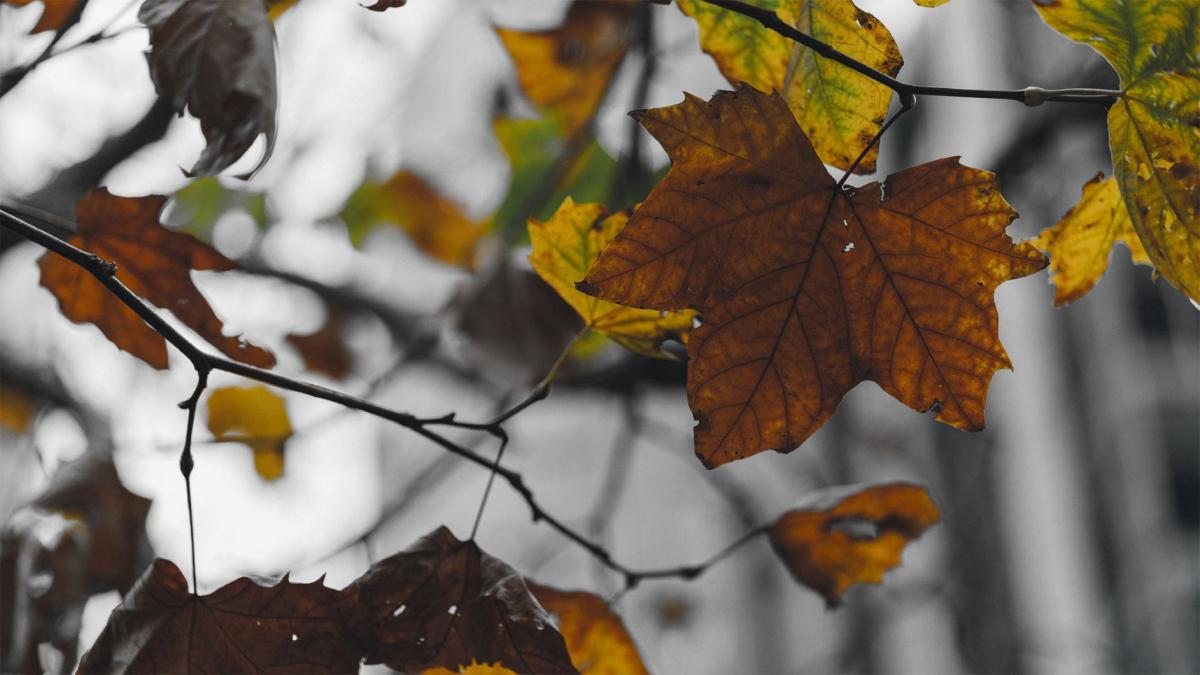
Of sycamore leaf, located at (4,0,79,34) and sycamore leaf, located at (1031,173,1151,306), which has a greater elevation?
sycamore leaf, located at (1031,173,1151,306)

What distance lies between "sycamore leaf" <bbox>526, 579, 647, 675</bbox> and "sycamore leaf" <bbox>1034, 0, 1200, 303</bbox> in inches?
15.0

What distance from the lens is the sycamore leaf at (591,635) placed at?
624 millimetres

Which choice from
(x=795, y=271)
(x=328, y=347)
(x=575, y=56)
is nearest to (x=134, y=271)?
(x=795, y=271)

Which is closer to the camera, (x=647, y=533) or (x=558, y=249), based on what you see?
(x=558, y=249)

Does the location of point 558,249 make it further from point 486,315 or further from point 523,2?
point 523,2

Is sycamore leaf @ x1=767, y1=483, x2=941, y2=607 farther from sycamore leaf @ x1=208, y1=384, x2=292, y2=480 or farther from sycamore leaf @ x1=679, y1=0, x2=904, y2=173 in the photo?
sycamore leaf @ x1=208, y1=384, x2=292, y2=480

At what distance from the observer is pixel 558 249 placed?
0.53m

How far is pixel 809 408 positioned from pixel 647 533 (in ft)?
14.4

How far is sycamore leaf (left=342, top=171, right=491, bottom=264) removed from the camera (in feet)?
5.45

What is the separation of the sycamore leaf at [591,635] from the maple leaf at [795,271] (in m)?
0.26

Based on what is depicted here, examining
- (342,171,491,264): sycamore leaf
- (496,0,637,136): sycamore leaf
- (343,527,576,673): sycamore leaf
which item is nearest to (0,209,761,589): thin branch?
(343,527,576,673): sycamore leaf

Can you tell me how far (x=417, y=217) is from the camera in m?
1.69

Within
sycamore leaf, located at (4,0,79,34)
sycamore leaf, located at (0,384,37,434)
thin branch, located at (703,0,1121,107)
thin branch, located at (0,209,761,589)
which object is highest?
thin branch, located at (703,0,1121,107)

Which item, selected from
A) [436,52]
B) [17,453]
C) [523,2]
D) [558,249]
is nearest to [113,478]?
[558,249]
